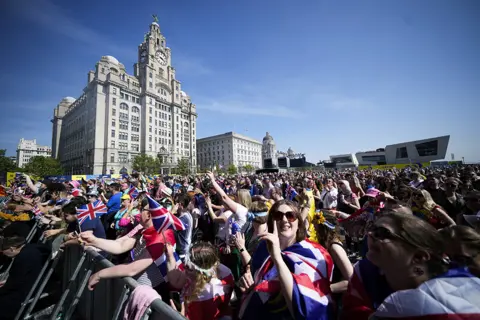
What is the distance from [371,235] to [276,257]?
2.36 feet

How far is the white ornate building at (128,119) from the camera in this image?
2222 inches

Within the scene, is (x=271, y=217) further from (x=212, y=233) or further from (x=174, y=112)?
(x=174, y=112)

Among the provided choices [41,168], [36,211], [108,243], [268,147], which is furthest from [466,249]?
[268,147]

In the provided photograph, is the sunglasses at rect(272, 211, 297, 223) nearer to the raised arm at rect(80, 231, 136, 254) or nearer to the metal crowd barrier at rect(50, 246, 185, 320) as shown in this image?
the metal crowd barrier at rect(50, 246, 185, 320)

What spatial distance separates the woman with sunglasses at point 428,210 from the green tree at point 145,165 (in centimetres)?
5797

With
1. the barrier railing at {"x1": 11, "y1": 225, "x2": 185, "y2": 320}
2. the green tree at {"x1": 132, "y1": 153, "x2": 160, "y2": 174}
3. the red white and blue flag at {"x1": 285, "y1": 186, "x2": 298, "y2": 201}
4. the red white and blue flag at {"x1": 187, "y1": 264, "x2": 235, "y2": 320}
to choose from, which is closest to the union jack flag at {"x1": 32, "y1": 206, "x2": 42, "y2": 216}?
the barrier railing at {"x1": 11, "y1": 225, "x2": 185, "y2": 320}

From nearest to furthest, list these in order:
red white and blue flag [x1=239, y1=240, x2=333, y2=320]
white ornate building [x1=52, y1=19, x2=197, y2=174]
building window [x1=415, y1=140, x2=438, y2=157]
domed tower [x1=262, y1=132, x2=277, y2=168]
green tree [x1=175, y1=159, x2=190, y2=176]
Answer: red white and blue flag [x1=239, y1=240, x2=333, y2=320]
building window [x1=415, y1=140, x2=438, y2=157]
white ornate building [x1=52, y1=19, x2=197, y2=174]
green tree [x1=175, y1=159, x2=190, y2=176]
domed tower [x1=262, y1=132, x2=277, y2=168]

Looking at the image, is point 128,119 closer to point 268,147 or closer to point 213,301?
point 213,301

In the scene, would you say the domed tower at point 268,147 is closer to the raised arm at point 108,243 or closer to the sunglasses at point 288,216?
the raised arm at point 108,243

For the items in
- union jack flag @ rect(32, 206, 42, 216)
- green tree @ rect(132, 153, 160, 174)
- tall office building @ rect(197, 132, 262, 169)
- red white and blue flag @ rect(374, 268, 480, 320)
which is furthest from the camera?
tall office building @ rect(197, 132, 262, 169)

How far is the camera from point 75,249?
12.5ft

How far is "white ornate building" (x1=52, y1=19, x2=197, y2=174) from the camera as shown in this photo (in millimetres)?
56438

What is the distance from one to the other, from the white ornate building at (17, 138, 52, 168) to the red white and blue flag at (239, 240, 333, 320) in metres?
180

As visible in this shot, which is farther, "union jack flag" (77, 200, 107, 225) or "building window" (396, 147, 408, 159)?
"building window" (396, 147, 408, 159)
